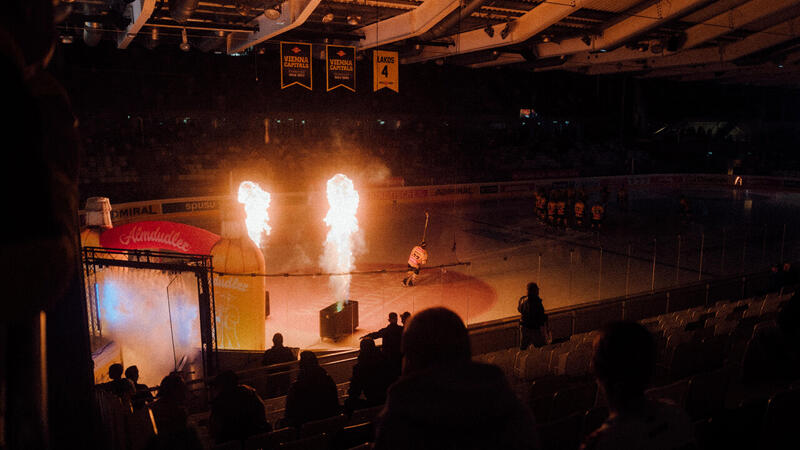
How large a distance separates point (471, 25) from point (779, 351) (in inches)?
796

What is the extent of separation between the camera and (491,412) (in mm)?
1664

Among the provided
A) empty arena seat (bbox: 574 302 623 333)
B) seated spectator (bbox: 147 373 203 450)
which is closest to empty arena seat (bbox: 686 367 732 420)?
seated spectator (bbox: 147 373 203 450)

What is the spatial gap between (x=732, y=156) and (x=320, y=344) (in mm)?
45572

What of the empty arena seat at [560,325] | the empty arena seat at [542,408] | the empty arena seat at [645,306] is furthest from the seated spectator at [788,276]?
the empty arena seat at [542,408]

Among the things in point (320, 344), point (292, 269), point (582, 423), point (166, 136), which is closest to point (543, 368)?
point (582, 423)

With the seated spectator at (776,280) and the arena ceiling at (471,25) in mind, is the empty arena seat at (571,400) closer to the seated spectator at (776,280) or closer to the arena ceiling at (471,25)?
the seated spectator at (776,280)

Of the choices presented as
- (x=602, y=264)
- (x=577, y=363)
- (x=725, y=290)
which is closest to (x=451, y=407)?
(x=577, y=363)

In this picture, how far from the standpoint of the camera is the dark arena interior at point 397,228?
6.05ft

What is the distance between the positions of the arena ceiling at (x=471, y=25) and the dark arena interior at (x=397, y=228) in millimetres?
160

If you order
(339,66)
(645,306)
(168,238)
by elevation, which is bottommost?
(645,306)

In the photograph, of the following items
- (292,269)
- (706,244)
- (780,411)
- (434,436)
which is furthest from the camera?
(706,244)

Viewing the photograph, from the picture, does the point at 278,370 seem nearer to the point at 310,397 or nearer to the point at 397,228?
the point at 310,397

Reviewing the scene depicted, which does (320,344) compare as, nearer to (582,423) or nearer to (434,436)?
(582,423)

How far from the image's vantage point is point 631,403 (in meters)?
2.14
